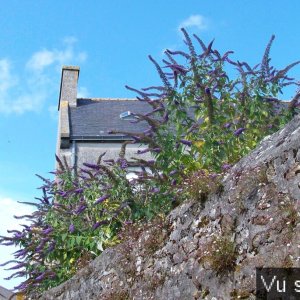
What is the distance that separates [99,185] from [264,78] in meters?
2.22

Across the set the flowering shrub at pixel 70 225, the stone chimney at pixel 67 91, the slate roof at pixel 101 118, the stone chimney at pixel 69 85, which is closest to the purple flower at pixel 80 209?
the flowering shrub at pixel 70 225

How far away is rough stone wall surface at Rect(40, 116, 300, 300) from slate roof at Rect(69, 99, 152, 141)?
41.0 ft

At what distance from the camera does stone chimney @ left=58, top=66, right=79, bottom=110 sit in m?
21.9

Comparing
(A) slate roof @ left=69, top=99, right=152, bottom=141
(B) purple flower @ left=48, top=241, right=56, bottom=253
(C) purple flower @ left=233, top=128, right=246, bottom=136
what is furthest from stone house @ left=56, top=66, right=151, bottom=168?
(C) purple flower @ left=233, top=128, right=246, bottom=136

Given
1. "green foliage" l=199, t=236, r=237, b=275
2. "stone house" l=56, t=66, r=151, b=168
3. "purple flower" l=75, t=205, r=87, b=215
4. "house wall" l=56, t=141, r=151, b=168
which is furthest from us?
"stone house" l=56, t=66, r=151, b=168

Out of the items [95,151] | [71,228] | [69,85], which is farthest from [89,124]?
[71,228]

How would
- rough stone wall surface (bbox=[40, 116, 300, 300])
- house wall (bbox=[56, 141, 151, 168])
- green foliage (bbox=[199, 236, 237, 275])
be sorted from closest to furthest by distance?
rough stone wall surface (bbox=[40, 116, 300, 300]) → green foliage (bbox=[199, 236, 237, 275]) → house wall (bbox=[56, 141, 151, 168])

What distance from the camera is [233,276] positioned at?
434cm

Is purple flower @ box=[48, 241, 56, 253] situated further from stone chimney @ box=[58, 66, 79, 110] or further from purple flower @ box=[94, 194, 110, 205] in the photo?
stone chimney @ box=[58, 66, 79, 110]

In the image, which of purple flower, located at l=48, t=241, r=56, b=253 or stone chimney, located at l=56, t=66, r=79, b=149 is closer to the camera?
purple flower, located at l=48, t=241, r=56, b=253

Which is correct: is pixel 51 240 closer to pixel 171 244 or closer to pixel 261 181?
pixel 171 244

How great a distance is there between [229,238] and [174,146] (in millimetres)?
2382

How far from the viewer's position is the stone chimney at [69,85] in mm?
21906

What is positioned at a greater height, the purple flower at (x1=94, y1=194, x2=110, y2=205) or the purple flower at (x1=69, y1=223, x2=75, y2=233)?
the purple flower at (x1=94, y1=194, x2=110, y2=205)
